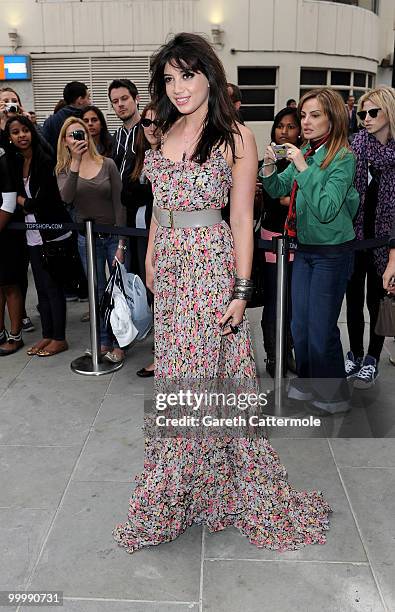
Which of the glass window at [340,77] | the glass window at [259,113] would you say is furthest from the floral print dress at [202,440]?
the glass window at [340,77]

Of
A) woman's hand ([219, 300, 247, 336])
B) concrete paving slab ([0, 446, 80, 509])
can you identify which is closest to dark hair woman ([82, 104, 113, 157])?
concrete paving slab ([0, 446, 80, 509])

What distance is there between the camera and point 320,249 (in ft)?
11.3

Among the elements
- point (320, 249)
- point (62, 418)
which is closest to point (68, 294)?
point (62, 418)

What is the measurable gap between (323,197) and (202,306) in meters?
1.12

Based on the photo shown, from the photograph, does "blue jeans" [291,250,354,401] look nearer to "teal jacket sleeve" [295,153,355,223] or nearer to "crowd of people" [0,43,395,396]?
"crowd of people" [0,43,395,396]

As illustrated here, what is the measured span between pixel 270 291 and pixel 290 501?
1735 millimetres

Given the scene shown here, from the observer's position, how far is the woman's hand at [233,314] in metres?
2.38

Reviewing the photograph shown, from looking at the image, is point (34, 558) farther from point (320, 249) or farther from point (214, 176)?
point (320, 249)

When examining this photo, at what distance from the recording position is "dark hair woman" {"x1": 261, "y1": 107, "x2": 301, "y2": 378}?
152 inches

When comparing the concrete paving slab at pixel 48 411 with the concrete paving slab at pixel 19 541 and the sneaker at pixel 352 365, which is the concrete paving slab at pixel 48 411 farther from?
the sneaker at pixel 352 365

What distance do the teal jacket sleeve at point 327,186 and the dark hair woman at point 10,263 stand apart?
7.34 ft

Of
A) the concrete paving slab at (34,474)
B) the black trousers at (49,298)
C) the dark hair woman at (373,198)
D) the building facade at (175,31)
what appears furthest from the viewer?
the building facade at (175,31)

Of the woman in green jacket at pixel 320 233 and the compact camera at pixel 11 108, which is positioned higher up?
the compact camera at pixel 11 108

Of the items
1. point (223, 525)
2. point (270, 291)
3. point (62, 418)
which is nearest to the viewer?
point (223, 525)
